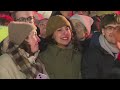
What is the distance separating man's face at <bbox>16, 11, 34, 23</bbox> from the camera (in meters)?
5.03

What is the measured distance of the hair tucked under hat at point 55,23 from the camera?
499cm

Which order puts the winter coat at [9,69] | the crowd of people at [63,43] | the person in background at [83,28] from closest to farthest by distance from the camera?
the winter coat at [9,69]
the crowd of people at [63,43]
the person in background at [83,28]

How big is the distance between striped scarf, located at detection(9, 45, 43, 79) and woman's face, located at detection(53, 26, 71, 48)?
376 millimetres

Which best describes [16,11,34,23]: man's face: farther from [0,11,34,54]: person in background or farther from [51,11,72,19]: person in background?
[51,11,72,19]: person in background

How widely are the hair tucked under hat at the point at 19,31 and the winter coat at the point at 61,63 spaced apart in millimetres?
316

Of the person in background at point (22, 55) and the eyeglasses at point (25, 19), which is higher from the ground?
the eyeglasses at point (25, 19)

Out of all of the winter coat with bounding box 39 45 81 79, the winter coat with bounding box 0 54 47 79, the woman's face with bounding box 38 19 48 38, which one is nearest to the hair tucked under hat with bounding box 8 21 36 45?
the woman's face with bounding box 38 19 48 38

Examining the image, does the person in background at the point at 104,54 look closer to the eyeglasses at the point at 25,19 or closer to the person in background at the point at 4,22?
the eyeglasses at the point at 25,19

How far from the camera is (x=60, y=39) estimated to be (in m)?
5.05

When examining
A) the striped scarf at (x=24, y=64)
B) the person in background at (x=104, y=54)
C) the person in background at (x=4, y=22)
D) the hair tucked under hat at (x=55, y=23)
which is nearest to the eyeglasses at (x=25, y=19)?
the person in background at (x=4, y=22)

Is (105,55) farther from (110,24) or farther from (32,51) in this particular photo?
(32,51)

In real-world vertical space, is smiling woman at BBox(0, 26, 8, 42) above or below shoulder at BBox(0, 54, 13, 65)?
above

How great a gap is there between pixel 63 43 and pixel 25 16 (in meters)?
0.56
